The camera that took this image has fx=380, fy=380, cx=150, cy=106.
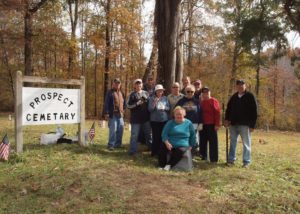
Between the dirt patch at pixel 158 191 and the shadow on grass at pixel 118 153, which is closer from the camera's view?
the dirt patch at pixel 158 191

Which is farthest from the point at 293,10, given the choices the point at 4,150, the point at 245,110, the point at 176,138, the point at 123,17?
the point at 123,17

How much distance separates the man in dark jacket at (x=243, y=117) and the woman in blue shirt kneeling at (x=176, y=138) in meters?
1.11

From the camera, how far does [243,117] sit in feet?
25.7

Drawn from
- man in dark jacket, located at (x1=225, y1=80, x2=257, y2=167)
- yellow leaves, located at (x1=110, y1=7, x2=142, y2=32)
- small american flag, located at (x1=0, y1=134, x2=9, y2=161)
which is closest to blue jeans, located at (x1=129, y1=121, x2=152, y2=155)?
man in dark jacket, located at (x1=225, y1=80, x2=257, y2=167)

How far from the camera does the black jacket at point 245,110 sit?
7723 millimetres

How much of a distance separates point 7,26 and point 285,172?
906 inches

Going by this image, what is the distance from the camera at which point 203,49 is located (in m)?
29.0

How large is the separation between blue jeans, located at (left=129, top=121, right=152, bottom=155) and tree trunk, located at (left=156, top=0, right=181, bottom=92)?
5.18 ft

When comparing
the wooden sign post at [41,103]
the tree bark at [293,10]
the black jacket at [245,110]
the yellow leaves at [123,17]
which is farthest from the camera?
the yellow leaves at [123,17]

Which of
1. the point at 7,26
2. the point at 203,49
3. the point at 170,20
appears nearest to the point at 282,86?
the point at 203,49

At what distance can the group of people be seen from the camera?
24.0 ft

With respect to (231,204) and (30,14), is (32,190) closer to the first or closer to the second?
(231,204)

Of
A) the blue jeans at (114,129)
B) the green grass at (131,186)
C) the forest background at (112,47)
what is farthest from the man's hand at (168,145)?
the forest background at (112,47)

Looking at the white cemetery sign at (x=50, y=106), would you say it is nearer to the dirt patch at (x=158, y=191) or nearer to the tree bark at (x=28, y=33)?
the dirt patch at (x=158, y=191)
